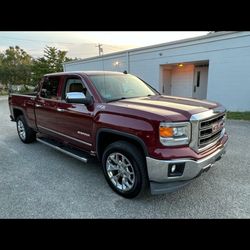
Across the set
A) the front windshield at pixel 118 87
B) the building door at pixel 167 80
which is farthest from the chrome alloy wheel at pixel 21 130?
the building door at pixel 167 80

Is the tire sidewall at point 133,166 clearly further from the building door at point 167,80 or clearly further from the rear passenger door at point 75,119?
the building door at point 167,80

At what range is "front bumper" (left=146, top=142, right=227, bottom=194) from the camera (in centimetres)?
254

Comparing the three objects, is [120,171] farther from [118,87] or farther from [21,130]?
[21,130]

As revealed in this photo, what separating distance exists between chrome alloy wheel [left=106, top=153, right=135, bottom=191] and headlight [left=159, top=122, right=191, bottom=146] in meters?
0.68

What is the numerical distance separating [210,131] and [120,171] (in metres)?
1.42

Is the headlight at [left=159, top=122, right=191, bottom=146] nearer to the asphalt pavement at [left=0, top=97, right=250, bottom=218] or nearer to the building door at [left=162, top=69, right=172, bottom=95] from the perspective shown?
the asphalt pavement at [left=0, top=97, right=250, bottom=218]

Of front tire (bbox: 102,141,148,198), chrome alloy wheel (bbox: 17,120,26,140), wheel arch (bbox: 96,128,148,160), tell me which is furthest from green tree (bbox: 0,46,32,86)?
front tire (bbox: 102,141,148,198)

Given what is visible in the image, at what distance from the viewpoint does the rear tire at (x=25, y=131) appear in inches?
225

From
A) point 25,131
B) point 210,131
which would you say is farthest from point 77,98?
point 25,131

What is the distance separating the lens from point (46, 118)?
15.3ft

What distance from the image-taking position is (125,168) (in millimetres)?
3045
